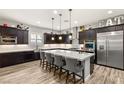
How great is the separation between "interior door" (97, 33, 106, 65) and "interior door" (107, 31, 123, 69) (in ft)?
0.74

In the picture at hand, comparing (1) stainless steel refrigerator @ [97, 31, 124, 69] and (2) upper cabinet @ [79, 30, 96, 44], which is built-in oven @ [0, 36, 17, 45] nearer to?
(2) upper cabinet @ [79, 30, 96, 44]

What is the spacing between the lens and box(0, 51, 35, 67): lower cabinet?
4427mm

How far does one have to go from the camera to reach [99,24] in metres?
5.18

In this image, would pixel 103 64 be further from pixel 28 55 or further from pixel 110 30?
pixel 28 55

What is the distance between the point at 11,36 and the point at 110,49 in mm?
5739

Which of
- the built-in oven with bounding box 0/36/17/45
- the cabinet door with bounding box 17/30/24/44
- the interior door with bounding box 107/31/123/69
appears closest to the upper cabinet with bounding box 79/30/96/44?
the interior door with bounding box 107/31/123/69

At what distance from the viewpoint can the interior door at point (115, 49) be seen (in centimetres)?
404

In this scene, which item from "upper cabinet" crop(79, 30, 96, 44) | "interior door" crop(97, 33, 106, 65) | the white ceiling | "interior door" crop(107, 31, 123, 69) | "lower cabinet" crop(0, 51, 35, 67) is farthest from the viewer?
"upper cabinet" crop(79, 30, 96, 44)

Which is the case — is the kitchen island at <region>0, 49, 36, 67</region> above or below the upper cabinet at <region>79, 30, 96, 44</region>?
below
